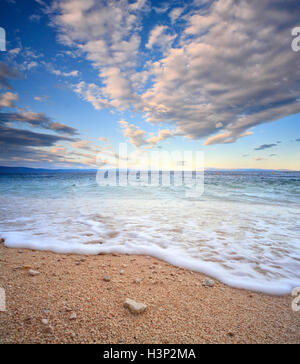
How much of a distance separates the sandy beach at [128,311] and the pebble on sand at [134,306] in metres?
0.04

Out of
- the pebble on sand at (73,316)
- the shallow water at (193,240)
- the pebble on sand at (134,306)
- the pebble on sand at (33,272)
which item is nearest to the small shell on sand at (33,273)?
the pebble on sand at (33,272)

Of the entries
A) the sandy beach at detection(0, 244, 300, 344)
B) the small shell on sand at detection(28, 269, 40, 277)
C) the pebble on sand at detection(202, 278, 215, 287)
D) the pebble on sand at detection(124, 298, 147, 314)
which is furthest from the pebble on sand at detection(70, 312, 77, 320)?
the pebble on sand at detection(202, 278, 215, 287)

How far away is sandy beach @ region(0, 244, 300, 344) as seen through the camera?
59.0 inches

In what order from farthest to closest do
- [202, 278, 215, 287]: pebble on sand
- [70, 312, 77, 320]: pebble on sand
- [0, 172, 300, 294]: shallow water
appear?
[0, 172, 300, 294]: shallow water, [202, 278, 215, 287]: pebble on sand, [70, 312, 77, 320]: pebble on sand

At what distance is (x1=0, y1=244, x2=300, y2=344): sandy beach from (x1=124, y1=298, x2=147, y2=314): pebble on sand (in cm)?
4

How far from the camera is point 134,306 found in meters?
1.74

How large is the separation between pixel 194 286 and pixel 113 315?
3.73 feet

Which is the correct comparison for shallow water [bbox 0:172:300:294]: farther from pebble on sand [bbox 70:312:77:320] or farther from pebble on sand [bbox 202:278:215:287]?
pebble on sand [bbox 70:312:77:320]

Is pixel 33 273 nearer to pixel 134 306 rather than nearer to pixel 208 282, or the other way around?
pixel 134 306

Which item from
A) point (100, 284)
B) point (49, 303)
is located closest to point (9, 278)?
point (49, 303)

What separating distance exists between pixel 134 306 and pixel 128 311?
0.09 metres

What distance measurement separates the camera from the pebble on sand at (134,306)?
5.62 ft
